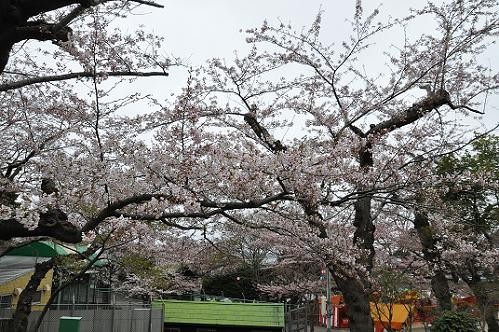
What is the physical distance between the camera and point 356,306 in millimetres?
7934

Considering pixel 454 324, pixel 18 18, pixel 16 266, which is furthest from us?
pixel 16 266

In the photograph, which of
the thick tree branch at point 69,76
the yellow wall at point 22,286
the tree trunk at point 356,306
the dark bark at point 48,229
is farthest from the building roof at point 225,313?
the dark bark at point 48,229

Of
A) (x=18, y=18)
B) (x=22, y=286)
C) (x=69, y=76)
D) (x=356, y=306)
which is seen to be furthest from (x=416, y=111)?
(x=22, y=286)

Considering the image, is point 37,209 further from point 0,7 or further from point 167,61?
point 167,61

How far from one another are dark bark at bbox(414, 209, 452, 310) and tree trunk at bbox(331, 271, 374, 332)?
3161 millimetres

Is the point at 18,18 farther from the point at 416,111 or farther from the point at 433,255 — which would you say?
the point at 433,255

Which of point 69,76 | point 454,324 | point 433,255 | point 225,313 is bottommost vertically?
point 225,313

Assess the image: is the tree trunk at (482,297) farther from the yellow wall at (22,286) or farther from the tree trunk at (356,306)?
the yellow wall at (22,286)

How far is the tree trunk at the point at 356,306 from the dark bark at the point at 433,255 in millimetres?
3161

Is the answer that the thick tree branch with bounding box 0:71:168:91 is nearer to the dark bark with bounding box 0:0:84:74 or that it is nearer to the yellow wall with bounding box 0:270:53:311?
the dark bark with bounding box 0:0:84:74

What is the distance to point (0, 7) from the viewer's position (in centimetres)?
407

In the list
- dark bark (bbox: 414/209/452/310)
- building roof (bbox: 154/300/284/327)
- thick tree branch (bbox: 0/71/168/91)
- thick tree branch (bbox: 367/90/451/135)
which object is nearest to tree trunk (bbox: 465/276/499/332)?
dark bark (bbox: 414/209/452/310)

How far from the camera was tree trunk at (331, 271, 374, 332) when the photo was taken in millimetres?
7898

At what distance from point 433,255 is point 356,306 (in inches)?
205
